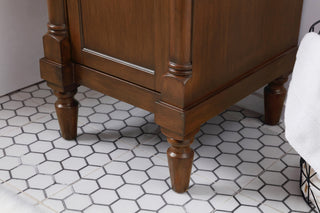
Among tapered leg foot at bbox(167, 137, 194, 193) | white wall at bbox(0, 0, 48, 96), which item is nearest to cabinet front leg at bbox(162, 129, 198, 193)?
tapered leg foot at bbox(167, 137, 194, 193)

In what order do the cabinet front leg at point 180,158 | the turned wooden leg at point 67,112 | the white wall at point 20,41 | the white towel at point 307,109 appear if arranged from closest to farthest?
the white towel at point 307,109, the cabinet front leg at point 180,158, the turned wooden leg at point 67,112, the white wall at point 20,41

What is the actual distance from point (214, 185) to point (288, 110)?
33 centimetres

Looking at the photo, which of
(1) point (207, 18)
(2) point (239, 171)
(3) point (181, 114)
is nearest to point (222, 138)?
(2) point (239, 171)

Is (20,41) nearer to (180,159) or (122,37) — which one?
(122,37)

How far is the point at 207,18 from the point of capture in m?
1.08

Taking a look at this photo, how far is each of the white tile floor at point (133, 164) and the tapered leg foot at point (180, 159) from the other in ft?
0.19

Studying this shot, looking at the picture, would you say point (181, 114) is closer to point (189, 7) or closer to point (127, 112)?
point (189, 7)

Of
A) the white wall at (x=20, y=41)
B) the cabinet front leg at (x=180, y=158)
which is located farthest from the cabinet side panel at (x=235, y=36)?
the white wall at (x=20, y=41)

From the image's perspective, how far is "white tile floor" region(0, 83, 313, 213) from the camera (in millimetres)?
1257

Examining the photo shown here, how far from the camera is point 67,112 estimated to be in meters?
1.44

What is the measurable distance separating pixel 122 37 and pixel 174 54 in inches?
7.0

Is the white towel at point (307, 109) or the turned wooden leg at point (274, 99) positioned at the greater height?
the white towel at point (307, 109)

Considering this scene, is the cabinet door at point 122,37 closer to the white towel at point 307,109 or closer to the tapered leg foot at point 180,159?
the tapered leg foot at point 180,159

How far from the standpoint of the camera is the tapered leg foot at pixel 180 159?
1208 mm
